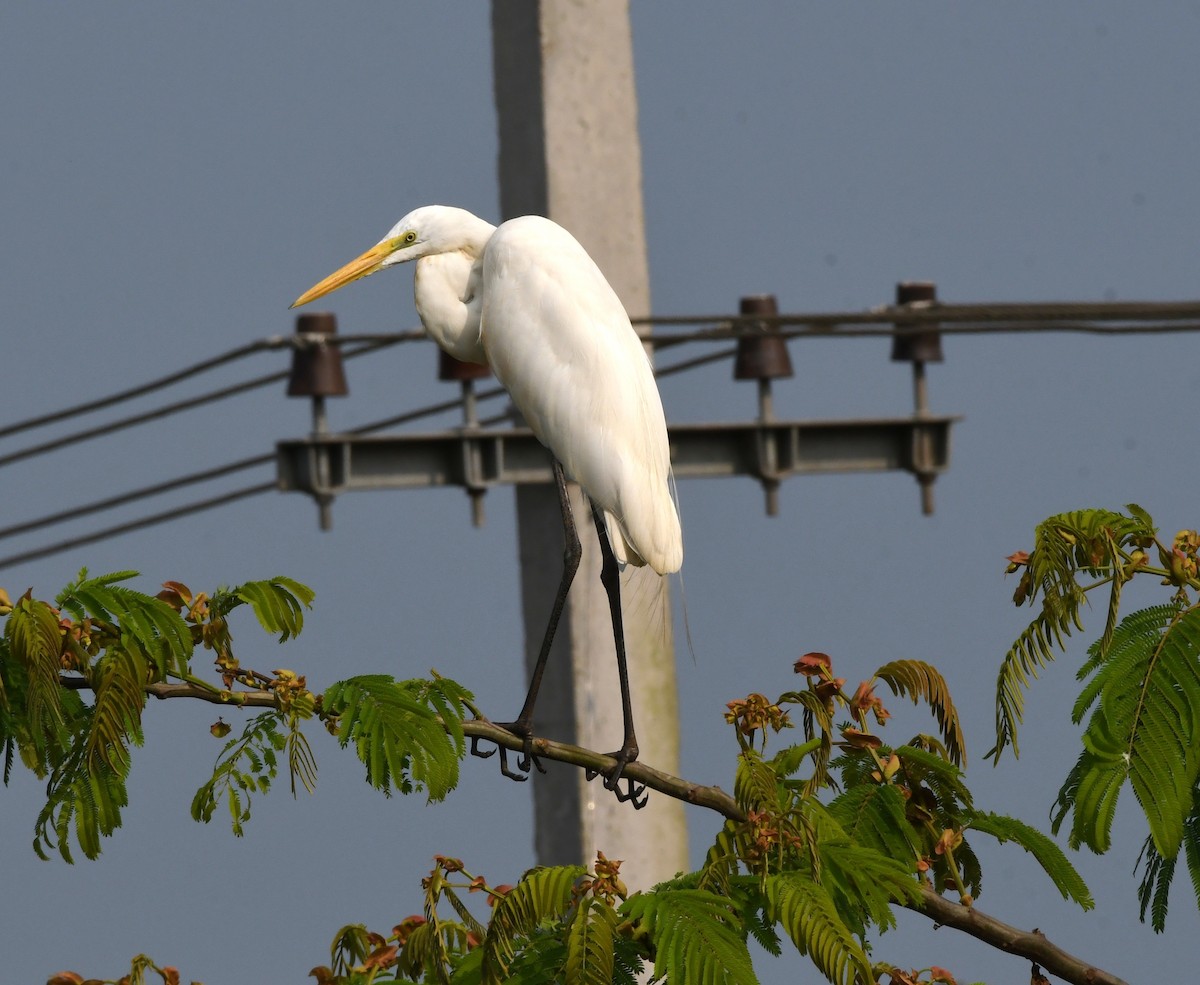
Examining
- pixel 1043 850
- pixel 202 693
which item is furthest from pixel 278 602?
pixel 1043 850

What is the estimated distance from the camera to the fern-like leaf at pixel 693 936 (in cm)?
252

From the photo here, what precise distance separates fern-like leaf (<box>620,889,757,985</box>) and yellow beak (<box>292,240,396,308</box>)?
2947mm

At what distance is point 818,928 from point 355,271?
10.5 ft


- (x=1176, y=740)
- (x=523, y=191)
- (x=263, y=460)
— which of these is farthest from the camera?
(x=263, y=460)

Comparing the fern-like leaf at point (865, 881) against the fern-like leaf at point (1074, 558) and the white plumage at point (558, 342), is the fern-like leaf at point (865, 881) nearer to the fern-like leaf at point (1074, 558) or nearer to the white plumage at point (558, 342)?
the fern-like leaf at point (1074, 558)

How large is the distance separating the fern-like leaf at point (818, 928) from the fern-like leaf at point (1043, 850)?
44 centimetres

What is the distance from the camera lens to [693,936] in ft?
8.36

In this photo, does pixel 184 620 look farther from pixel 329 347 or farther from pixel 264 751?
pixel 329 347

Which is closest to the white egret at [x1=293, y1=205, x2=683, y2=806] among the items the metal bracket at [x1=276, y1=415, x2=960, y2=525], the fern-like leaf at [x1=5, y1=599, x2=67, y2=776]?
the fern-like leaf at [x1=5, y1=599, x2=67, y2=776]

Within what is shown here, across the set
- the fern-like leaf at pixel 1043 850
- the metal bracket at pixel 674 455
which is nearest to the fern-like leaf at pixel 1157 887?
the fern-like leaf at pixel 1043 850

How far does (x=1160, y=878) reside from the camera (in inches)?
118

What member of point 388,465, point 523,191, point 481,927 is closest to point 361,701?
point 481,927

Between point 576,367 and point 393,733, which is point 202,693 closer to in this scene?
point 393,733

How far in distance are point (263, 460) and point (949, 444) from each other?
154 inches
